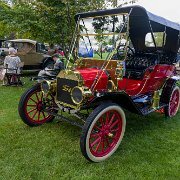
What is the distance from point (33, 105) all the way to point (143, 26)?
2758mm

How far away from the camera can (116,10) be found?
4742mm

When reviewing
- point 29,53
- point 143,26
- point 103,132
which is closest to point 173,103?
point 143,26

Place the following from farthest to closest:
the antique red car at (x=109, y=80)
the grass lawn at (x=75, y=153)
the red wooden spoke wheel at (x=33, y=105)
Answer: the red wooden spoke wheel at (x=33, y=105)
the antique red car at (x=109, y=80)
the grass lawn at (x=75, y=153)

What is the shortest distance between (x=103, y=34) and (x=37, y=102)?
1.79 m

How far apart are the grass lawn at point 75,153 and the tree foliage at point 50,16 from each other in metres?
5.00

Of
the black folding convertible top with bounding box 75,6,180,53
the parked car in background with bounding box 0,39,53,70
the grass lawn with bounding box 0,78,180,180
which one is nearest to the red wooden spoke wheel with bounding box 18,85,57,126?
the grass lawn with bounding box 0,78,180,180

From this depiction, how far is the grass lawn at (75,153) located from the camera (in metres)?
3.56

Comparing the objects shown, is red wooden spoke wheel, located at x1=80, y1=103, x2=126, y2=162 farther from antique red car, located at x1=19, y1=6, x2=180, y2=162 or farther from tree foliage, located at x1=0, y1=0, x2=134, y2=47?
tree foliage, located at x1=0, y1=0, x2=134, y2=47

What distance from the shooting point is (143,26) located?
5.65 metres

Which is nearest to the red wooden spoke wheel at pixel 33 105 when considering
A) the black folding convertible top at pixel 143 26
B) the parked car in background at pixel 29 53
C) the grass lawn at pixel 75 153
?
the grass lawn at pixel 75 153

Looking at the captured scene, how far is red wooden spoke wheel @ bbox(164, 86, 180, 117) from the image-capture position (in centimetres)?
594

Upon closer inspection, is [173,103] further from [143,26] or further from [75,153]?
[75,153]

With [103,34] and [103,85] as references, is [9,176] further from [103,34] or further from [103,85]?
[103,34]

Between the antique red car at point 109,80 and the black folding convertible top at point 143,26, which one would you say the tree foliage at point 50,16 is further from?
the antique red car at point 109,80
